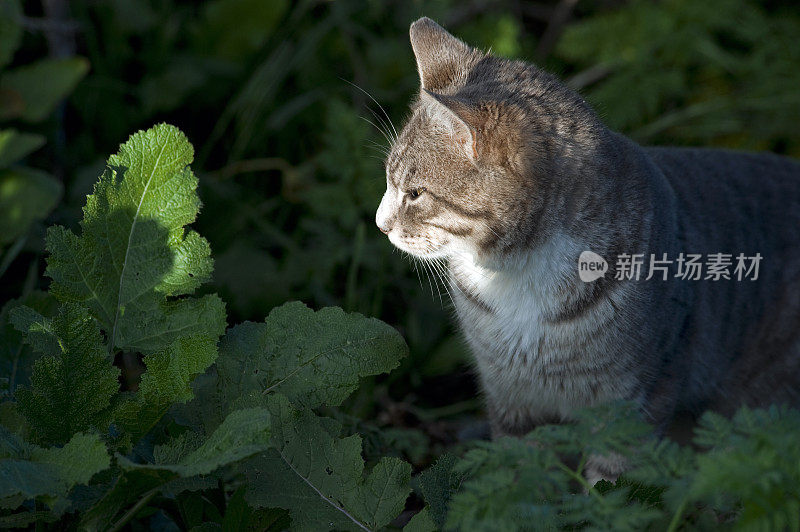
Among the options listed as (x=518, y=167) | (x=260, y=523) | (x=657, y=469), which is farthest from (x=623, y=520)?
(x=518, y=167)

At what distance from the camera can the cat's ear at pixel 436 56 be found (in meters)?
2.18

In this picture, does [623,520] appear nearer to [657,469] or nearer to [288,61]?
[657,469]

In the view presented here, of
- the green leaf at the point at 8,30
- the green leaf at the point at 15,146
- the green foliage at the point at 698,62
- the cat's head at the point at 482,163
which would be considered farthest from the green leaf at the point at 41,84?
the green foliage at the point at 698,62

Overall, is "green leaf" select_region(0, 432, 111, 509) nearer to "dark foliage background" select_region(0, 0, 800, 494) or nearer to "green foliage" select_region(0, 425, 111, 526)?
"green foliage" select_region(0, 425, 111, 526)

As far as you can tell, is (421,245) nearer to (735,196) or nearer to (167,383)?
(167,383)

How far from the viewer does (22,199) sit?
254cm

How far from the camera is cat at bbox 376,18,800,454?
1862 millimetres

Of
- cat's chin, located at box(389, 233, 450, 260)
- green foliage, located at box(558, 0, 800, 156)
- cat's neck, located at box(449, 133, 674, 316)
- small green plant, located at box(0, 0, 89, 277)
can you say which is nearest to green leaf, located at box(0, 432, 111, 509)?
cat's chin, located at box(389, 233, 450, 260)

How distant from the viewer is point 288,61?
11.4ft

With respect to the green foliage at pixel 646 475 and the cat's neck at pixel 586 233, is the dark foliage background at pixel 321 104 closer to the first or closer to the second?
the cat's neck at pixel 586 233

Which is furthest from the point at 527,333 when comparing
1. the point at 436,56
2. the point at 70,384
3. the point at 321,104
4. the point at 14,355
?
the point at 321,104

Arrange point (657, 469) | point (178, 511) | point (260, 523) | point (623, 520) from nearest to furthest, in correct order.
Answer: point (623, 520)
point (657, 469)
point (260, 523)
point (178, 511)

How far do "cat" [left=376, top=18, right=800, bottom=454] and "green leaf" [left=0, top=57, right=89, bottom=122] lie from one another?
138 cm

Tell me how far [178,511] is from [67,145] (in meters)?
2.10
